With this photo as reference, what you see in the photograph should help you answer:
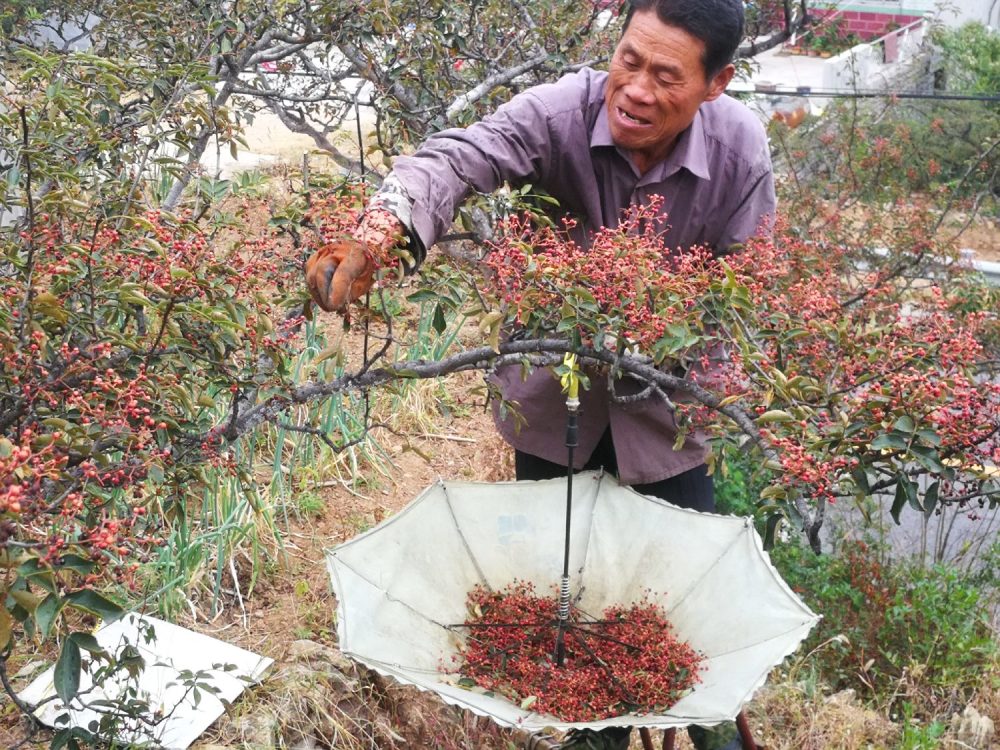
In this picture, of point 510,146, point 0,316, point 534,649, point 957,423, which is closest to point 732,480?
point 534,649

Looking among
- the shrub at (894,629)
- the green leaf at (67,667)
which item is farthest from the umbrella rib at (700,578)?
the green leaf at (67,667)

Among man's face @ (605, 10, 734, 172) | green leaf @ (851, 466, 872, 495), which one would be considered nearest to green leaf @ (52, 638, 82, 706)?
green leaf @ (851, 466, 872, 495)

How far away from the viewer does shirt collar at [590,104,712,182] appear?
2.36m

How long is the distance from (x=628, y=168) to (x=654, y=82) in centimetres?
25

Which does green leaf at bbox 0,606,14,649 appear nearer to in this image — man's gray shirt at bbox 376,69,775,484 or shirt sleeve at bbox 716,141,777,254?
man's gray shirt at bbox 376,69,775,484

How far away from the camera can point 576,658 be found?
2.50 meters

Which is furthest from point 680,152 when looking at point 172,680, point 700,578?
point 172,680

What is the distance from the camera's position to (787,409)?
1811 millimetres

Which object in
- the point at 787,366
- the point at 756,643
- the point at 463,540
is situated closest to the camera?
the point at 787,366

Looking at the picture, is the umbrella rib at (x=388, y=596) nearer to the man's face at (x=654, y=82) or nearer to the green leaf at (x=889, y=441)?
the man's face at (x=654, y=82)

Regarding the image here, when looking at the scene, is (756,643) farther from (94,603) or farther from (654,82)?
(94,603)

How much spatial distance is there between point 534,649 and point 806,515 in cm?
93

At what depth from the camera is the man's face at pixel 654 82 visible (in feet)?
7.12

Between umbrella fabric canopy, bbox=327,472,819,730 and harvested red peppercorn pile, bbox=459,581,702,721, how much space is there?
0.13 ft
